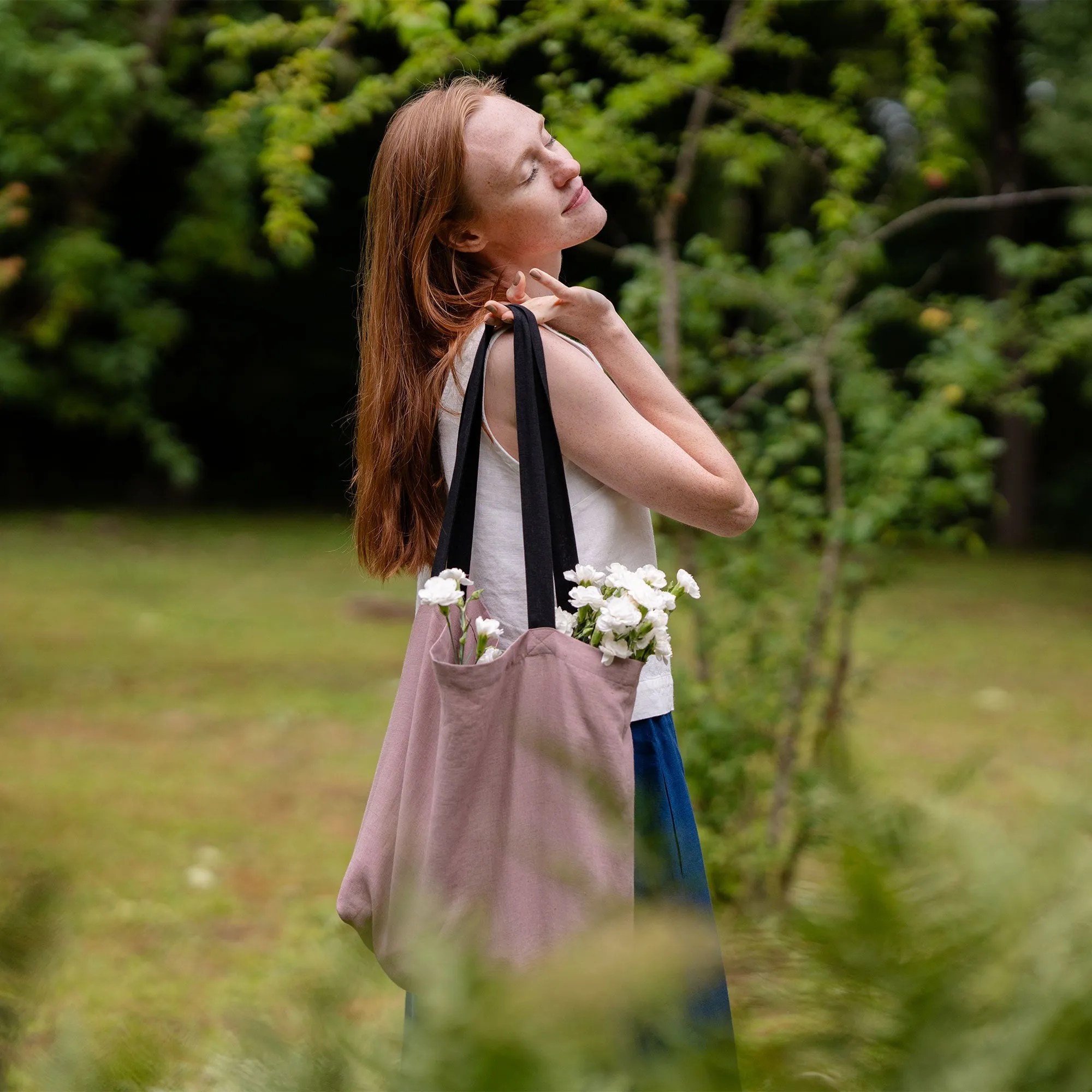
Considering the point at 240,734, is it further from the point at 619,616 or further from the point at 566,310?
the point at 619,616

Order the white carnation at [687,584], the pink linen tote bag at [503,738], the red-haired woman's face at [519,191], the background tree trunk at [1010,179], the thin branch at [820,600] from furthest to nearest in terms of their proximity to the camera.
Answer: the background tree trunk at [1010,179] → the thin branch at [820,600] → the red-haired woman's face at [519,191] → the white carnation at [687,584] → the pink linen tote bag at [503,738]

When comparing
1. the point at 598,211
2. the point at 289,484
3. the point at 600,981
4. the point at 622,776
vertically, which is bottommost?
the point at 289,484

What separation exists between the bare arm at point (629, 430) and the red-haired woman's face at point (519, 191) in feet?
0.60

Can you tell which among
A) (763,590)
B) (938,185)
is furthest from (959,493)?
(938,185)

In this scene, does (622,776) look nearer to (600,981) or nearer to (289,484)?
(600,981)

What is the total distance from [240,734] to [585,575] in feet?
18.3

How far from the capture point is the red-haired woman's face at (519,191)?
1.79 meters

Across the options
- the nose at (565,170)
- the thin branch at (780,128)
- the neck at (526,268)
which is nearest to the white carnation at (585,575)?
the neck at (526,268)

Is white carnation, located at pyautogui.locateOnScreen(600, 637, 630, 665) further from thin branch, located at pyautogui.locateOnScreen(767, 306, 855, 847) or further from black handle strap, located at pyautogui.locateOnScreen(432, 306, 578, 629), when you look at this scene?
thin branch, located at pyautogui.locateOnScreen(767, 306, 855, 847)

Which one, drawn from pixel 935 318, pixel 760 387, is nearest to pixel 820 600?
pixel 760 387

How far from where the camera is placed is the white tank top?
176 cm

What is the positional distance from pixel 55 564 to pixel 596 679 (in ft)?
39.8

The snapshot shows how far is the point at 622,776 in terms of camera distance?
146 cm

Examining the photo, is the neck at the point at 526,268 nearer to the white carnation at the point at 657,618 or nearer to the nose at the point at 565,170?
the nose at the point at 565,170
